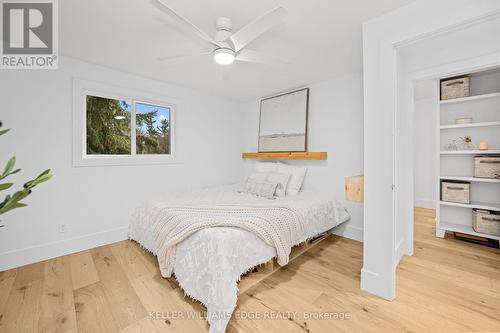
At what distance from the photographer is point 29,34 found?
2090mm

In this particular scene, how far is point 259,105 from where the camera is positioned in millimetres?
4266

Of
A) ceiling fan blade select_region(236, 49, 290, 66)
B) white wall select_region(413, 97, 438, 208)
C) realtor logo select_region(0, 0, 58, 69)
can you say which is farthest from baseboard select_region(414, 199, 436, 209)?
→ realtor logo select_region(0, 0, 58, 69)

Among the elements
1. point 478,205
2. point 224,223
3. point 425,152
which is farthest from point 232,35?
point 425,152

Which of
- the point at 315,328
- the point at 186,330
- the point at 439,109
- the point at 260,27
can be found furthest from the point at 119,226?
the point at 439,109

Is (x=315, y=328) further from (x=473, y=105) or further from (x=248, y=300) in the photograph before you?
(x=473, y=105)

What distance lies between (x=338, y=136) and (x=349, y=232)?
137 centimetres

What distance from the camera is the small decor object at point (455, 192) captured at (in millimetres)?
2973

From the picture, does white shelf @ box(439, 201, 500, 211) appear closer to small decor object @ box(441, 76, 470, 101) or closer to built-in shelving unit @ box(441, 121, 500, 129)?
built-in shelving unit @ box(441, 121, 500, 129)

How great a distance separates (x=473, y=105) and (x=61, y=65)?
5272mm

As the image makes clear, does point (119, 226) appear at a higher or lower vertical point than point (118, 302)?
higher

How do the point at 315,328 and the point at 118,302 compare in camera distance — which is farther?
the point at 118,302

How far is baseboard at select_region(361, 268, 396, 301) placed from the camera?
1816 millimetres

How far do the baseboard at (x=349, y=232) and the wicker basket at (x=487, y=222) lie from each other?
145 cm

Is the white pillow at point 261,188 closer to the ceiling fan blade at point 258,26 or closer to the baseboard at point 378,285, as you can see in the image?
the baseboard at point 378,285
